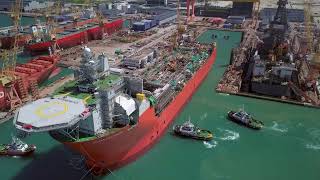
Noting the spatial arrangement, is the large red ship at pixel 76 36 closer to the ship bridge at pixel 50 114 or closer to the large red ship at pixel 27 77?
the large red ship at pixel 27 77

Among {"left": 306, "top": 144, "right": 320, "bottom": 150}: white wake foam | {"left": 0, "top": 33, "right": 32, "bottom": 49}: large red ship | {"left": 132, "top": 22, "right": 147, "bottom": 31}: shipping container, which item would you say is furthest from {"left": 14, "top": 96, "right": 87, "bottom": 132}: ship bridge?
{"left": 132, "top": 22, "right": 147, "bottom": 31}: shipping container

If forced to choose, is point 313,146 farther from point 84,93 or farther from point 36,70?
point 36,70

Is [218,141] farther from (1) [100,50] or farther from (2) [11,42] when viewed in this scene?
(2) [11,42]

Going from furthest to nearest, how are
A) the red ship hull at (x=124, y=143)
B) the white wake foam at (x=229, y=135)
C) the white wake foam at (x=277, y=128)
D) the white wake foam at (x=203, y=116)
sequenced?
1. the white wake foam at (x=203, y=116)
2. the white wake foam at (x=277, y=128)
3. the white wake foam at (x=229, y=135)
4. the red ship hull at (x=124, y=143)

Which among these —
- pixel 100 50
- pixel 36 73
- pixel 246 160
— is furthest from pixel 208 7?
pixel 246 160

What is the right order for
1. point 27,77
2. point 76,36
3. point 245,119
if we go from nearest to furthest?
point 245,119
point 27,77
point 76,36

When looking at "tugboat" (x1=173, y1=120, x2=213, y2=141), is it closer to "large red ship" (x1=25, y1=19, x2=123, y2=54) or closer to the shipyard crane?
the shipyard crane

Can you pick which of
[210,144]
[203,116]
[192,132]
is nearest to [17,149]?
[192,132]

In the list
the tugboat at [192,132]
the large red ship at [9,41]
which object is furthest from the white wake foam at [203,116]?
the large red ship at [9,41]
